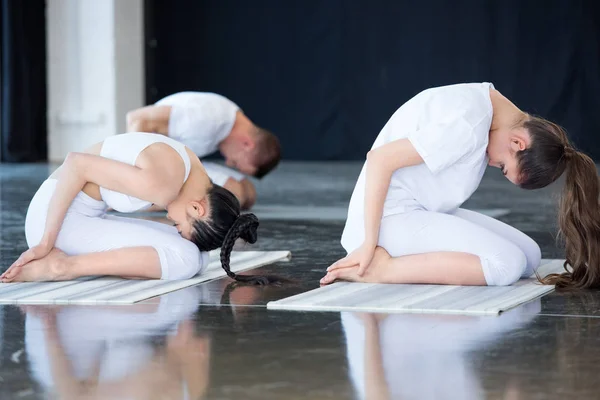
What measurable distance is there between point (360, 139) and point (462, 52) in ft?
4.00

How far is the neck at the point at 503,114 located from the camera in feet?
8.91

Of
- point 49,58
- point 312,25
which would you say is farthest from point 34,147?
point 312,25

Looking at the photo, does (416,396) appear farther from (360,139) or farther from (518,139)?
(360,139)

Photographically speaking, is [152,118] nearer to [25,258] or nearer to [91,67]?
[25,258]

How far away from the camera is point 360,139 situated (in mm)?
9867

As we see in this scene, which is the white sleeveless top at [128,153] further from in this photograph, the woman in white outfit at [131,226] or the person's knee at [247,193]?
the person's knee at [247,193]

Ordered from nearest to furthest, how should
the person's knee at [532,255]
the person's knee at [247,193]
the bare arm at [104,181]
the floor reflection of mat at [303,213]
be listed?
the bare arm at [104,181] → the person's knee at [532,255] → the floor reflection of mat at [303,213] → the person's knee at [247,193]

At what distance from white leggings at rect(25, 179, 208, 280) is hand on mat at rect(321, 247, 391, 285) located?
39 centimetres

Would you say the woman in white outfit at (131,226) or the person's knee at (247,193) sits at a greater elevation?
the woman in white outfit at (131,226)

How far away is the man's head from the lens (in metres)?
4.77

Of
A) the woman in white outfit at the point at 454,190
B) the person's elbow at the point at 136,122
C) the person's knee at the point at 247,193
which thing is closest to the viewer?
the woman in white outfit at the point at 454,190

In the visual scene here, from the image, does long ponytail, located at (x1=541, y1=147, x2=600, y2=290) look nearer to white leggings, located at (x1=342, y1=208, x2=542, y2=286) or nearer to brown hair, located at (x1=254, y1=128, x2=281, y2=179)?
white leggings, located at (x1=342, y1=208, x2=542, y2=286)

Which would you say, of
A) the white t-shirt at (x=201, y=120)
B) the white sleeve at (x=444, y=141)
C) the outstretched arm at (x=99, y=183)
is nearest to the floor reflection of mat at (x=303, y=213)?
the white t-shirt at (x=201, y=120)

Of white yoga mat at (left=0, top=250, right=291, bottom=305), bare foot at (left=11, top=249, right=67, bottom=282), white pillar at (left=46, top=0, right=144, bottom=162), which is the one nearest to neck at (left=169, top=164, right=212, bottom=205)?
white yoga mat at (left=0, top=250, right=291, bottom=305)
